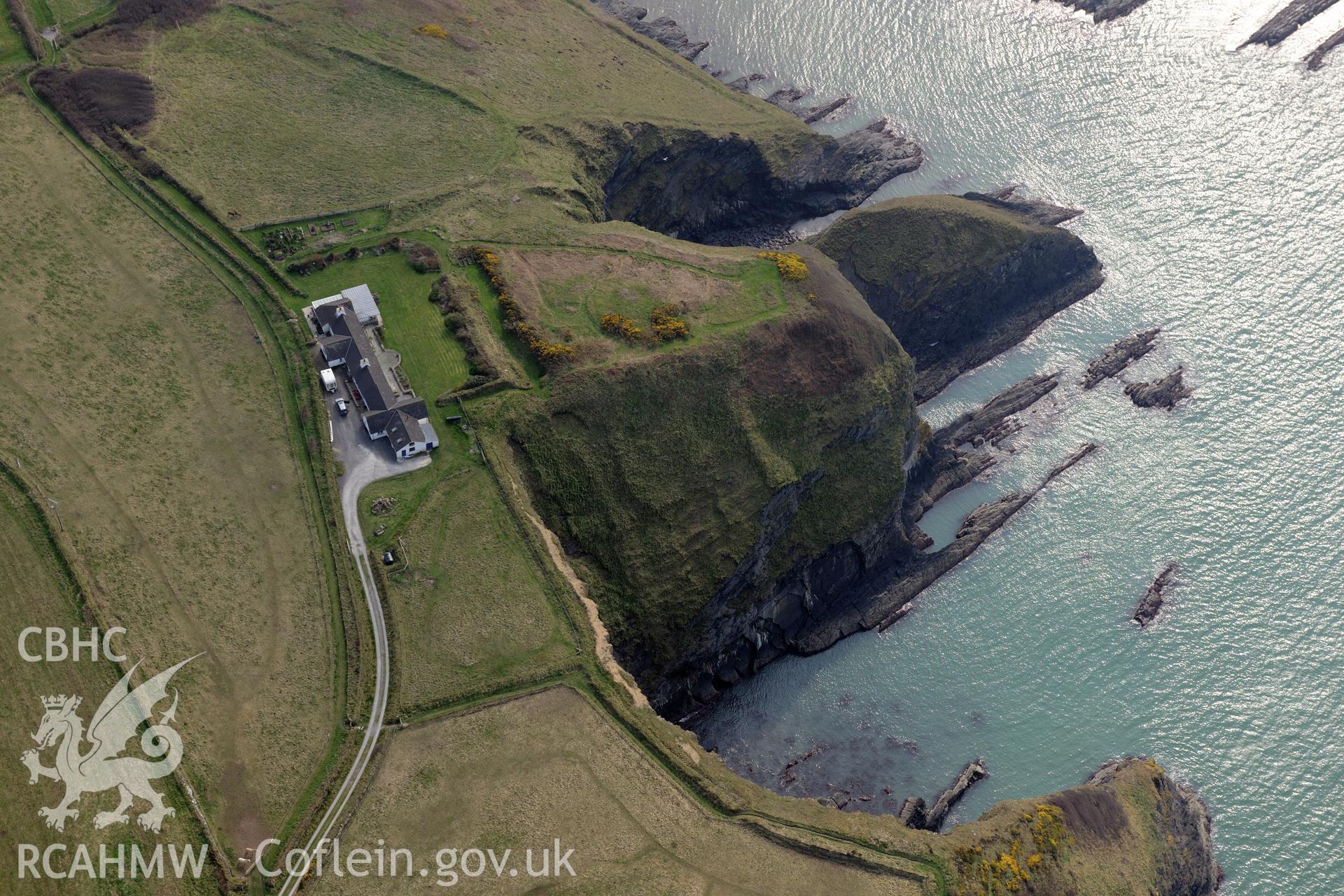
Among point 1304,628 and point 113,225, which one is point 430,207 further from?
point 1304,628

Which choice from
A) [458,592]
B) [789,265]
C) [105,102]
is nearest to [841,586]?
[789,265]

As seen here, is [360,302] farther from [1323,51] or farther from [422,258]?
[1323,51]

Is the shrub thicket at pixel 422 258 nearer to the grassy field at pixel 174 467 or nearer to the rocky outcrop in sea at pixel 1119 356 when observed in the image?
the grassy field at pixel 174 467

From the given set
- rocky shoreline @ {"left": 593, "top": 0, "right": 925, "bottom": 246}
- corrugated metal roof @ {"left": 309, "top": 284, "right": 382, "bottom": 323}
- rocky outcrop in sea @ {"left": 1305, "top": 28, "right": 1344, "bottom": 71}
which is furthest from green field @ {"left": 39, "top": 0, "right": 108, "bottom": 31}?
rocky outcrop in sea @ {"left": 1305, "top": 28, "right": 1344, "bottom": 71}

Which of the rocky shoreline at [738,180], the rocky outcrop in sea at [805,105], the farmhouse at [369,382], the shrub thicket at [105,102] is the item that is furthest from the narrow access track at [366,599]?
the rocky outcrop in sea at [805,105]

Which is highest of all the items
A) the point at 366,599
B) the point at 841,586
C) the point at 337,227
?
the point at 337,227

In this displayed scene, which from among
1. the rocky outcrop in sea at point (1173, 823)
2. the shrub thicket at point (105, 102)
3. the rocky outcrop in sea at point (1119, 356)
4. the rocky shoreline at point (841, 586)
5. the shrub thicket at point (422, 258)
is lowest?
the rocky outcrop in sea at point (1173, 823)

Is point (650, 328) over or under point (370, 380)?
under

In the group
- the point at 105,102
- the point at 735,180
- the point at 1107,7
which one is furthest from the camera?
the point at 1107,7
